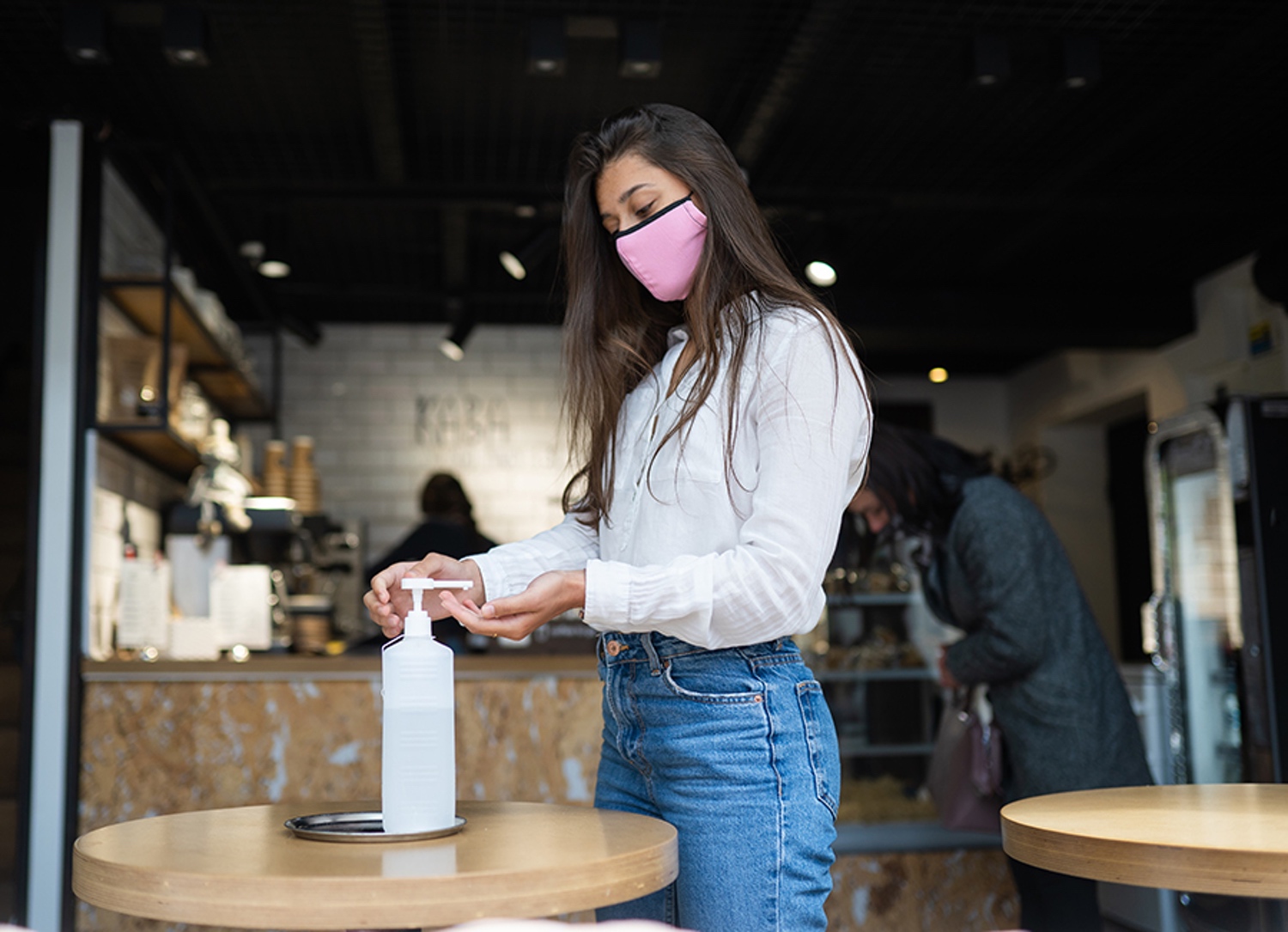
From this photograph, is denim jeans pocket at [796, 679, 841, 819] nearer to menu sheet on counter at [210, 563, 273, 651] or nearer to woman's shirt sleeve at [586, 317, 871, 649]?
woman's shirt sleeve at [586, 317, 871, 649]

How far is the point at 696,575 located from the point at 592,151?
58 cm

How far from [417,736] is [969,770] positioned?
206cm

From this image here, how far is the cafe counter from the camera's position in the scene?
11.1ft

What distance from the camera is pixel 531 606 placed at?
52.0 inches

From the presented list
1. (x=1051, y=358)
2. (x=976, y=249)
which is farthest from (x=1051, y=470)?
(x=976, y=249)

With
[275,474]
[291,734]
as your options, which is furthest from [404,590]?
[275,474]

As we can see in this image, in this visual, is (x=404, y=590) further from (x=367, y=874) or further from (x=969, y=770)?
(x=969, y=770)

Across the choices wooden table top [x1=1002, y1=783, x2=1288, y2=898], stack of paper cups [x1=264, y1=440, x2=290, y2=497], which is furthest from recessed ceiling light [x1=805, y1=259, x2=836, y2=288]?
wooden table top [x1=1002, y1=783, x2=1288, y2=898]

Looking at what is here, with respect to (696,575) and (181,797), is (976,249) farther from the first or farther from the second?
(696,575)

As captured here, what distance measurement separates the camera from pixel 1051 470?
7562mm

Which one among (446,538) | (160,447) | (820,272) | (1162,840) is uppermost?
(820,272)

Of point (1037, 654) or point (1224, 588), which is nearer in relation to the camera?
point (1037, 654)

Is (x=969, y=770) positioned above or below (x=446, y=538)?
below

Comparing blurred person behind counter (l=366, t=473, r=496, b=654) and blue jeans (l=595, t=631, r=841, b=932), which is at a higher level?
blurred person behind counter (l=366, t=473, r=496, b=654)
